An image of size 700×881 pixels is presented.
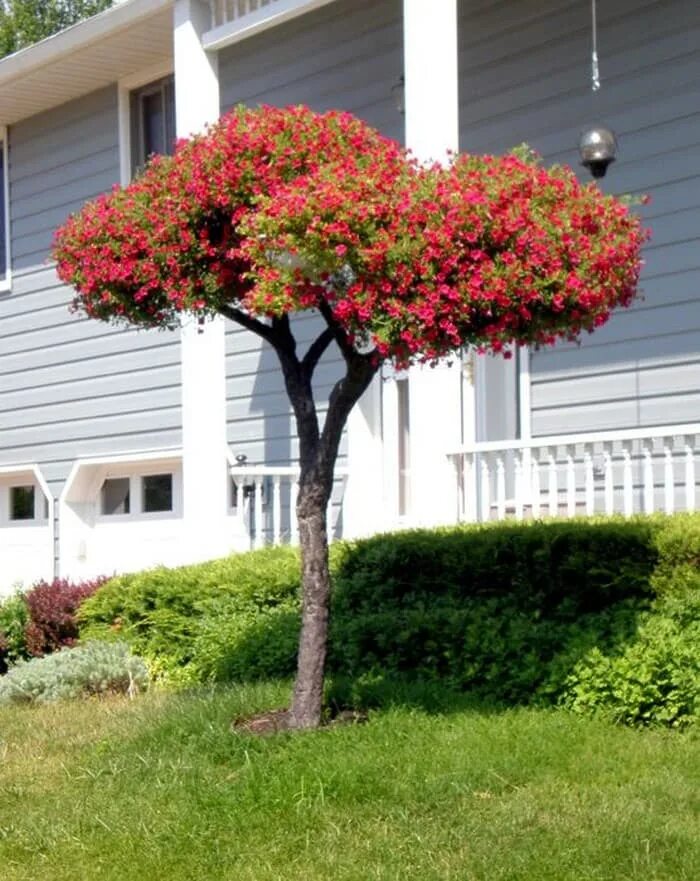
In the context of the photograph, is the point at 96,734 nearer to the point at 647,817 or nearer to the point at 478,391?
the point at 647,817

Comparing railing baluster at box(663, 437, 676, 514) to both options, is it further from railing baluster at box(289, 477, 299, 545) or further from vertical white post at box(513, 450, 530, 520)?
railing baluster at box(289, 477, 299, 545)

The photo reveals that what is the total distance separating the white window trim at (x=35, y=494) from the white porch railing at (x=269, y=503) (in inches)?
133

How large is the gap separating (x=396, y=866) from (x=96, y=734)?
3.23 m

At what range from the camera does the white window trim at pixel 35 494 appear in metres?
17.7

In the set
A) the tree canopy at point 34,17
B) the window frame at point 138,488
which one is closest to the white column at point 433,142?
the window frame at point 138,488

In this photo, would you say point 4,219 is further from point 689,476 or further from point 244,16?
point 689,476

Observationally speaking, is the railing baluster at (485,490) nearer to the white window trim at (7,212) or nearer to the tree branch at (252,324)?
the tree branch at (252,324)

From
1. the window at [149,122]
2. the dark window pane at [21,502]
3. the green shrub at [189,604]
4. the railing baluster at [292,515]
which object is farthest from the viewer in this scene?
the dark window pane at [21,502]

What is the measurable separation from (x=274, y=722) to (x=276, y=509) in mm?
5814

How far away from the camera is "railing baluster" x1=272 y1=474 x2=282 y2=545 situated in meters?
13.9

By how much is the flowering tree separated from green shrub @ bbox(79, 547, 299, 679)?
114 inches

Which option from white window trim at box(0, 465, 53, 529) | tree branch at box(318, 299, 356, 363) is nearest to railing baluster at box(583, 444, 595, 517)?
tree branch at box(318, 299, 356, 363)

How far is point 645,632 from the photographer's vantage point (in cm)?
841

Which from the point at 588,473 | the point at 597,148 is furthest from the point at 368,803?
the point at 597,148
